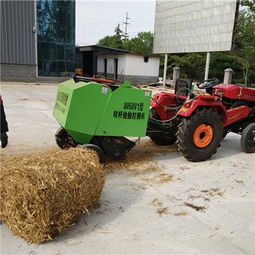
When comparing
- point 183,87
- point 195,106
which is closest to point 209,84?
point 183,87

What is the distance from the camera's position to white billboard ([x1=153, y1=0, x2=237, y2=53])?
53.4 feet

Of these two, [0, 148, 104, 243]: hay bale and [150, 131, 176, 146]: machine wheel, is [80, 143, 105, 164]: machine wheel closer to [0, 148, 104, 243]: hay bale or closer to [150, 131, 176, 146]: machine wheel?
[0, 148, 104, 243]: hay bale

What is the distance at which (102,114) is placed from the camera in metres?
4.01

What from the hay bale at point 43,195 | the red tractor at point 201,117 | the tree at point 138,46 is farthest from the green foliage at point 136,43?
the hay bale at point 43,195

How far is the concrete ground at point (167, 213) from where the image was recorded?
262 centimetres

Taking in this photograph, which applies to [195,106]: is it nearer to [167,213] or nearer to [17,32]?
[167,213]

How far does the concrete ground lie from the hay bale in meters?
0.14

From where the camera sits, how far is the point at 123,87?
4098mm

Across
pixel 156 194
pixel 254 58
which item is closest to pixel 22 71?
pixel 254 58

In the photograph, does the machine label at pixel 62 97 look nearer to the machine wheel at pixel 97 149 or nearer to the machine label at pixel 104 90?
the machine label at pixel 104 90

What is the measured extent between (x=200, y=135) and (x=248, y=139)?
1.25 metres

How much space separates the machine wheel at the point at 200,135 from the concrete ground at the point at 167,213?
18cm

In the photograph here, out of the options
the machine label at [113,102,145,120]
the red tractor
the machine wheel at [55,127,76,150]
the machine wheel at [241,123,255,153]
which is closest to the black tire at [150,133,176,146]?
the red tractor

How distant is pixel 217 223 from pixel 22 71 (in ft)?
61.4
